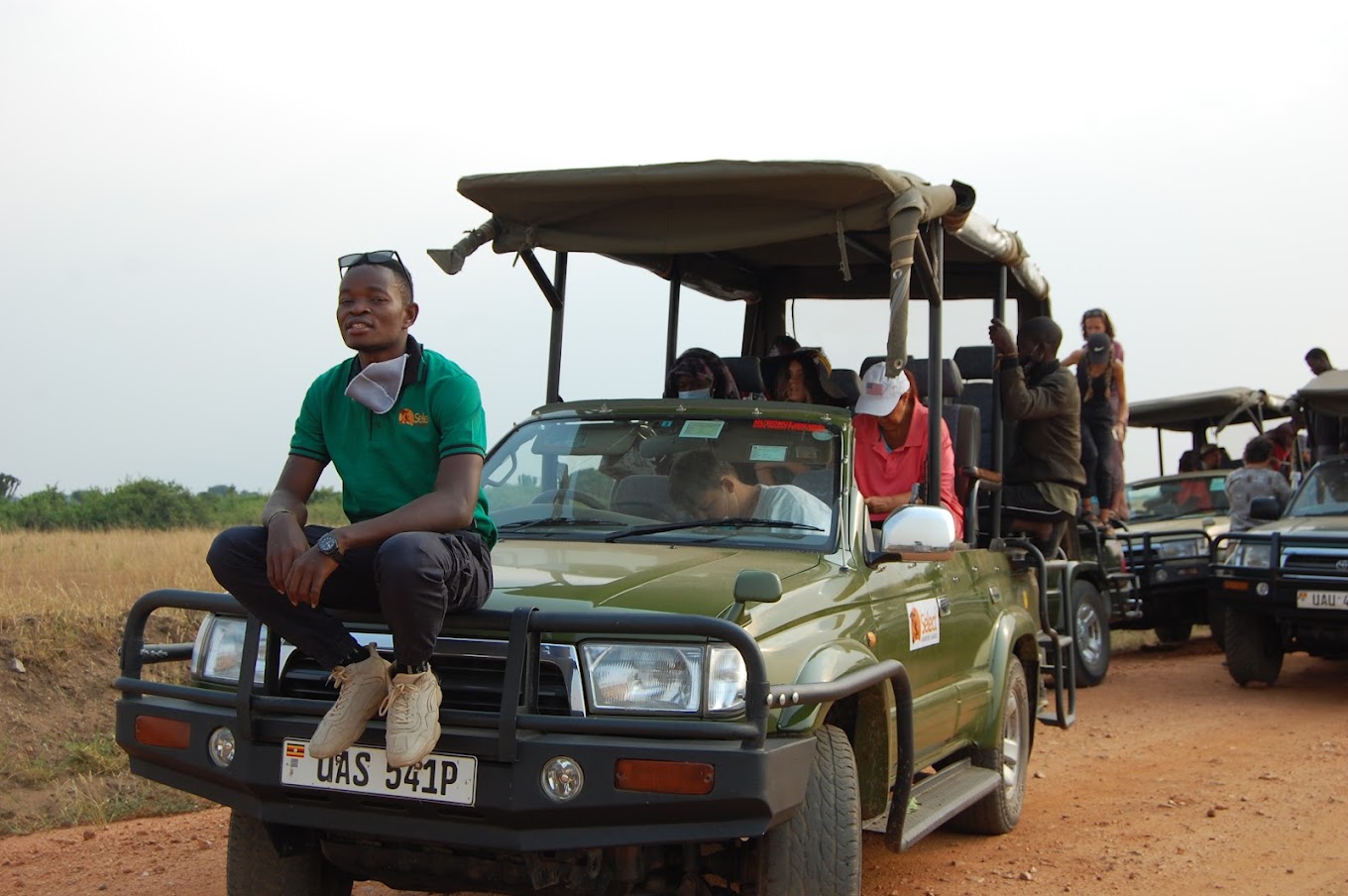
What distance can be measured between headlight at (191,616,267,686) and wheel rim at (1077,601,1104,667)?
7.86m

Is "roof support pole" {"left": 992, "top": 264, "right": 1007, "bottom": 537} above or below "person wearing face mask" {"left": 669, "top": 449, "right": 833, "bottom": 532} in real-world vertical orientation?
above

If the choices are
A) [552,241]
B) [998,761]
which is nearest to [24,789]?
[552,241]

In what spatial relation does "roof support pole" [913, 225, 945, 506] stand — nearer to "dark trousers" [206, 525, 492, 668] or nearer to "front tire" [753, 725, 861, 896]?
"front tire" [753, 725, 861, 896]

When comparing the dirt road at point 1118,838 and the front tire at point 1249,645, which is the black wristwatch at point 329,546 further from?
the front tire at point 1249,645

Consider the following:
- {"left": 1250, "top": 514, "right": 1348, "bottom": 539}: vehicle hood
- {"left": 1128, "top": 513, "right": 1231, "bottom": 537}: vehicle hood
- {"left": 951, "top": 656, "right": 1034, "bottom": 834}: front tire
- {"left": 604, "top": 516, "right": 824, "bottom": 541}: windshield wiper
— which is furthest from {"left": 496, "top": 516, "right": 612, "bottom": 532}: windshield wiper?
{"left": 1128, "top": 513, "right": 1231, "bottom": 537}: vehicle hood

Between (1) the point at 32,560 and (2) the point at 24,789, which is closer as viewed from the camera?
(2) the point at 24,789

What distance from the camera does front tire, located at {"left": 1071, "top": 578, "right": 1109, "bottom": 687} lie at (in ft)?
35.4

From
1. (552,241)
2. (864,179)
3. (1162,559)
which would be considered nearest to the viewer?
(864,179)

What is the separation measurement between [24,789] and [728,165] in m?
4.75

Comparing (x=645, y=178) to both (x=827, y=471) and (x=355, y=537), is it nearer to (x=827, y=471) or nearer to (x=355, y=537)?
(x=827, y=471)

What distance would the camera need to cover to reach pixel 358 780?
12.1 feet

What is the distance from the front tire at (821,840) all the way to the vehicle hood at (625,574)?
0.53m

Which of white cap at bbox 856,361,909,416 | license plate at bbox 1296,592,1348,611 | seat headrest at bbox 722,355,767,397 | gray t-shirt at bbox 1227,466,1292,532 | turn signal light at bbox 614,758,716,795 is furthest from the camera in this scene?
gray t-shirt at bbox 1227,466,1292,532

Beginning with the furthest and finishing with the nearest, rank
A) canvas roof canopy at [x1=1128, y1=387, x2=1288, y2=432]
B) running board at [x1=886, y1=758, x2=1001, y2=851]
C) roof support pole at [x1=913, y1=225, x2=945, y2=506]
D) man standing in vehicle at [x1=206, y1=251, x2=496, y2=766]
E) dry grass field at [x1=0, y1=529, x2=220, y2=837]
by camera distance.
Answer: canvas roof canopy at [x1=1128, y1=387, x2=1288, y2=432] < dry grass field at [x1=0, y1=529, x2=220, y2=837] < roof support pole at [x1=913, y1=225, x2=945, y2=506] < running board at [x1=886, y1=758, x2=1001, y2=851] < man standing in vehicle at [x1=206, y1=251, x2=496, y2=766]
